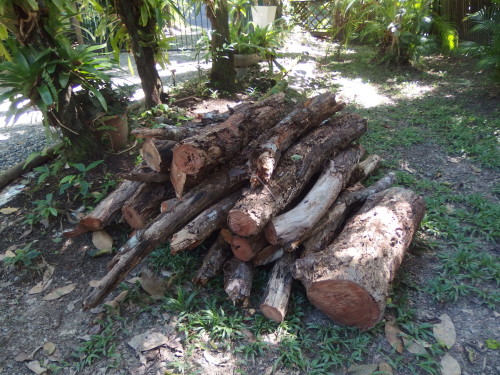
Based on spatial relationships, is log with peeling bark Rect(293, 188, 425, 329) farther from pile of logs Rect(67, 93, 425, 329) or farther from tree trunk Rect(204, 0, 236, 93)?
tree trunk Rect(204, 0, 236, 93)

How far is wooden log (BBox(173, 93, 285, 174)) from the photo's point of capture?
260cm

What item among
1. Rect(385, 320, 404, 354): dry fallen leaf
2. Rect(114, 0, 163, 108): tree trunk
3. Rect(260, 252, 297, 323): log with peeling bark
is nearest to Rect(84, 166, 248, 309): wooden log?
Rect(260, 252, 297, 323): log with peeling bark

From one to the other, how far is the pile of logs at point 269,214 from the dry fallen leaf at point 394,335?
0.59 feet

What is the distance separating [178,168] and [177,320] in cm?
104

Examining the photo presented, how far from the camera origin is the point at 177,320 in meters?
2.41

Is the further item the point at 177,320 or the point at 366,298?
the point at 177,320

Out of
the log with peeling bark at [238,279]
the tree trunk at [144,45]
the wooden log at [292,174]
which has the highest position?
the tree trunk at [144,45]

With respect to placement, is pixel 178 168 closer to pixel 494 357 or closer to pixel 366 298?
pixel 366 298

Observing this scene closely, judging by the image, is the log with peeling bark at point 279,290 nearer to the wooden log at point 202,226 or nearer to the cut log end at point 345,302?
the cut log end at point 345,302

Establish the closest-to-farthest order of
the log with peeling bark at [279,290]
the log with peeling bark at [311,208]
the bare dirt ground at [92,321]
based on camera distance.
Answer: the bare dirt ground at [92,321], the log with peeling bark at [279,290], the log with peeling bark at [311,208]

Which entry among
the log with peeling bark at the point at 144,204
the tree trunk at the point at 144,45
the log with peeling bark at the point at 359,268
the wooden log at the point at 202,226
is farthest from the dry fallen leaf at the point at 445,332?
the tree trunk at the point at 144,45

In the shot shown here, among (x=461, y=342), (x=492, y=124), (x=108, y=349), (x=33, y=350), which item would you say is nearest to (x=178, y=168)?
(x=108, y=349)

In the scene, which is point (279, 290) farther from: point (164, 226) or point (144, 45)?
point (144, 45)

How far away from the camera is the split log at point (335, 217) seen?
2.68 metres
